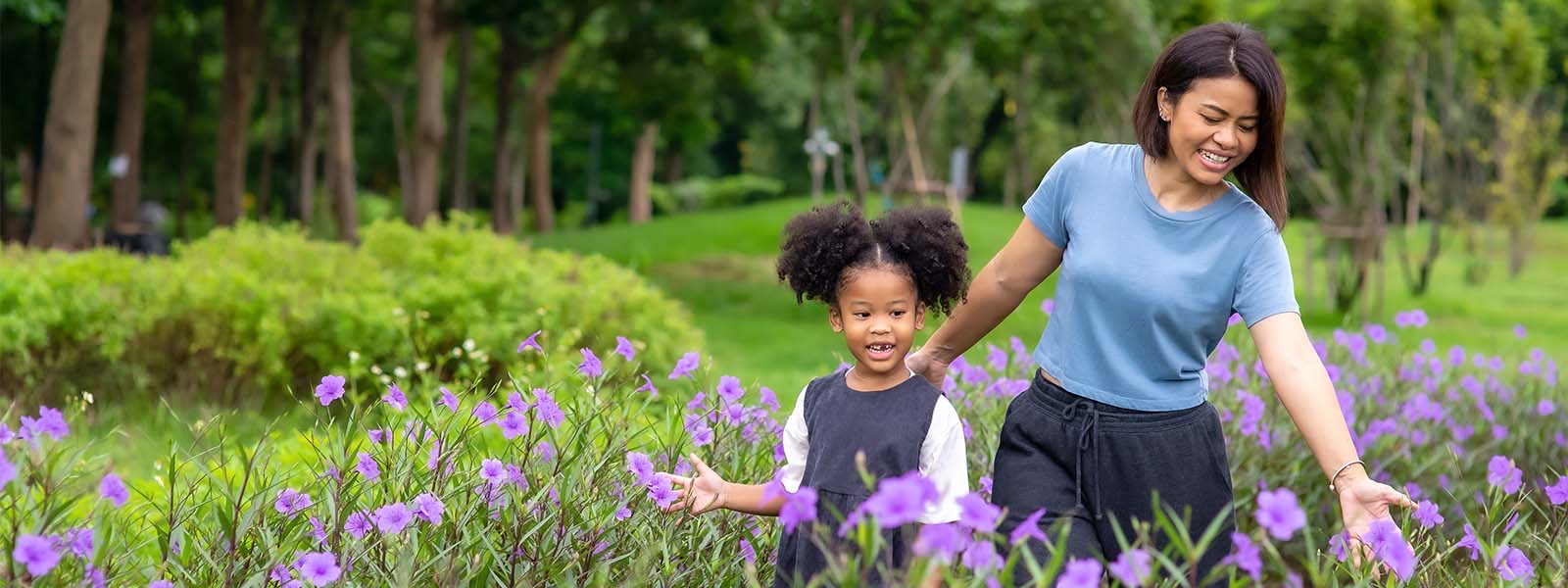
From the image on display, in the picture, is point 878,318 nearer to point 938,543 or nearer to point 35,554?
point 938,543

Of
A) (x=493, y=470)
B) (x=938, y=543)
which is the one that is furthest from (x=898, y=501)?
(x=493, y=470)

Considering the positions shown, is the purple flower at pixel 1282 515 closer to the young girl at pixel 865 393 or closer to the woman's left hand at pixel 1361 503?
the young girl at pixel 865 393

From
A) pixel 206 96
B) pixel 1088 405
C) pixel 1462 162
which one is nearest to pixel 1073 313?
pixel 1088 405

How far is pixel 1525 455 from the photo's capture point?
549cm

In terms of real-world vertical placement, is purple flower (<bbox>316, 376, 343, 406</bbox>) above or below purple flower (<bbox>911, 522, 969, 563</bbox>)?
below

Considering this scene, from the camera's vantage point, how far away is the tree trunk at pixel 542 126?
24500 mm

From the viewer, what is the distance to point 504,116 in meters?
24.5

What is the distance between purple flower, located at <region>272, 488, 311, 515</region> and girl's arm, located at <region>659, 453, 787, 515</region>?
2.62 feet

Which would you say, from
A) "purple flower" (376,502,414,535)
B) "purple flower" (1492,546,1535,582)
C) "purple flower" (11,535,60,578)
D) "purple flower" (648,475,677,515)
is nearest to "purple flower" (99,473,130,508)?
"purple flower" (11,535,60,578)

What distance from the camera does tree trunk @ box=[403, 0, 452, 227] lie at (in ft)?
60.6

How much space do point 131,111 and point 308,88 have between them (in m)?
4.96

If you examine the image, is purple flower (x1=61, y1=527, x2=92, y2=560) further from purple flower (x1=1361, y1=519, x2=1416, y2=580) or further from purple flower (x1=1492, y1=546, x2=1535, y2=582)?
purple flower (x1=1492, y1=546, x2=1535, y2=582)

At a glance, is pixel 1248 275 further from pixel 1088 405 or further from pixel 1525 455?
pixel 1525 455

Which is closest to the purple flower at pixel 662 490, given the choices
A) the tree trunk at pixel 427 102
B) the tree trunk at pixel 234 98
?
the tree trunk at pixel 427 102
